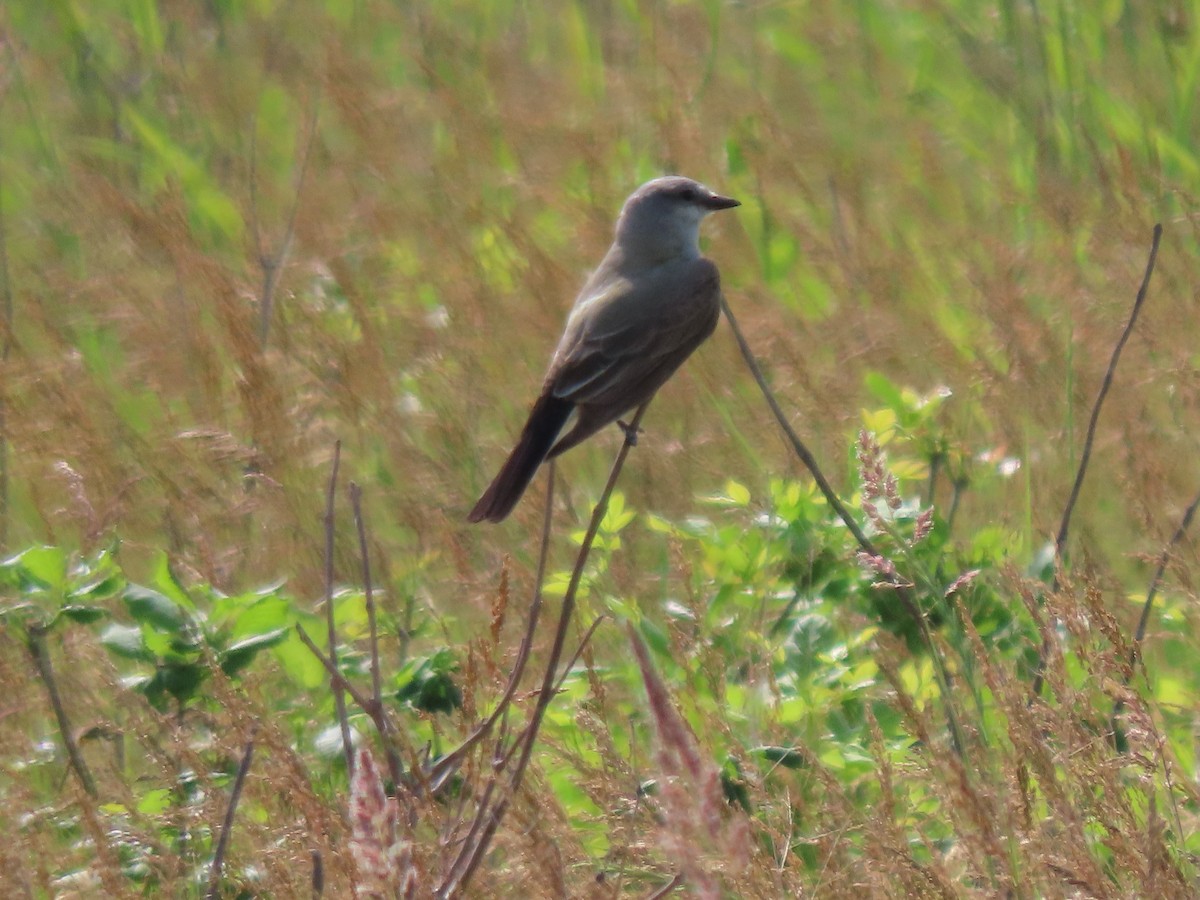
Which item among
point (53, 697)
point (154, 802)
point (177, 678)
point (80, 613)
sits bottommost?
point (154, 802)

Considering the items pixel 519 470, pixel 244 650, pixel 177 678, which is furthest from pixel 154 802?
pixel 519 470

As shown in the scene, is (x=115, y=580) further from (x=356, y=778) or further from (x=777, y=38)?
(x=777, y=38)

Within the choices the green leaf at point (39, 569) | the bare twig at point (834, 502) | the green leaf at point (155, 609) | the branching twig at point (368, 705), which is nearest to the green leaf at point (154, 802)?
the green leaf at point (155, 609)

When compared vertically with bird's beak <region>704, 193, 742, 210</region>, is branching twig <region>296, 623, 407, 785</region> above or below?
above

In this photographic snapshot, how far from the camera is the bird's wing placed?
408cm

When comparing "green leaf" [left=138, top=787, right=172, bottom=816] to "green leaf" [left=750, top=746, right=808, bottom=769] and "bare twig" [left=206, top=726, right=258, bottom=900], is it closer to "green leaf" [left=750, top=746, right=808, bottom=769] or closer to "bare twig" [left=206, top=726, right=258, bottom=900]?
"bare twig" [left=206, top=726, right=258, bottom=900]

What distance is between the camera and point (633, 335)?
14.0ft

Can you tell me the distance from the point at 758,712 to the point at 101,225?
3.81 metres

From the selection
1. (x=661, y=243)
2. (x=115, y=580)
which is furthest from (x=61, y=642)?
(x=661, y=243)

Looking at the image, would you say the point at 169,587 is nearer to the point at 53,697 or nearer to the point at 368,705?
the point at 53,697

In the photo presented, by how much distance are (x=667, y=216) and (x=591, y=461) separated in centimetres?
77

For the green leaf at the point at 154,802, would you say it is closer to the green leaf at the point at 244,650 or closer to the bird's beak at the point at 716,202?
the green leaf at the point at 244,650

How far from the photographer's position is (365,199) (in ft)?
20.2

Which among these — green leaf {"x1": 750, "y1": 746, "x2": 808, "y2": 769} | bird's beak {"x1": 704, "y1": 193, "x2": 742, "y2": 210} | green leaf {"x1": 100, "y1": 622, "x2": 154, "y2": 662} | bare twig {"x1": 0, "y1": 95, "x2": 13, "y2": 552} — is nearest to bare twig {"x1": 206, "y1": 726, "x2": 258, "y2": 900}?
green leaf {"x1": 100, "y1": 622, "x2": 154, "y2": 662}
